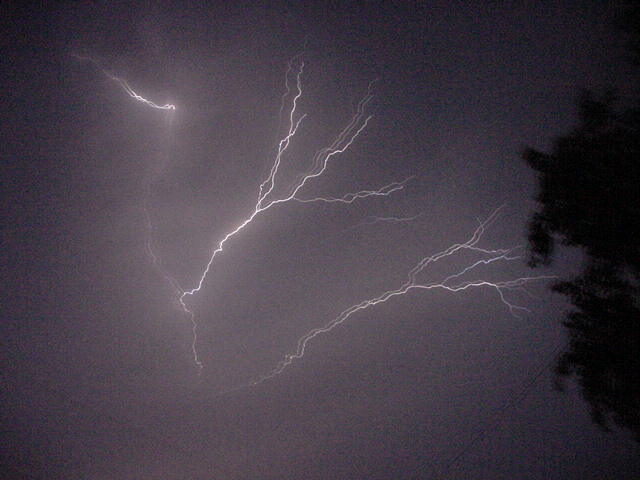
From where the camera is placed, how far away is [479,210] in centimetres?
379

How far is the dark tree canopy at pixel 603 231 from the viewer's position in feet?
7.37

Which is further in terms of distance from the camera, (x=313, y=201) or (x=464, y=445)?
(x=464, y=445)

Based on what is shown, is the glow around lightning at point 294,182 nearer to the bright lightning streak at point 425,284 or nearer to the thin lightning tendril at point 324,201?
the thin lightning tendril at point 324,201

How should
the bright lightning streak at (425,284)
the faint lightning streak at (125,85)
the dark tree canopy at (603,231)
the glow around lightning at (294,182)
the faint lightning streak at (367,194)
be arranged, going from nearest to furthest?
the dark tree canopy at (603,231), the faint lightning streak at (125,85), the glow around lightning at (294,182), the faint lightning streak at (367,194), the bright lightning streak at (425,284)

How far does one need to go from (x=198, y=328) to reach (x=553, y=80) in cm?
478

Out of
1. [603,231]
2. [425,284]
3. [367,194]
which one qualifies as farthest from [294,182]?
[603,231]

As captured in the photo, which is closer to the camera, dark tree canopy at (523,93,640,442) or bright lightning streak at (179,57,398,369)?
dark tree canopy at (523,93,640,442)

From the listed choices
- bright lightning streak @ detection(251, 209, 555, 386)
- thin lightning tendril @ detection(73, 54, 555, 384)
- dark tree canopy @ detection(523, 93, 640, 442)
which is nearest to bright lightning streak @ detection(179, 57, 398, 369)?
thin lightning tendril @ detection(73, 54, 555, 384)

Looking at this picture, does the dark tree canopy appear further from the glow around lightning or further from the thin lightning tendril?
the glow around lightning

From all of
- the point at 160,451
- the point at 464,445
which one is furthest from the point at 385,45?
the point at 160,451

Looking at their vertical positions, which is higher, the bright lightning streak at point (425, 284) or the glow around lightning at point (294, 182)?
the glow around lightning at point (294, 182)

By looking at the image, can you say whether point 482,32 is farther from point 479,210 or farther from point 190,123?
point 190,123

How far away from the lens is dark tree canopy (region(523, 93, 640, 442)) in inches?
88.4

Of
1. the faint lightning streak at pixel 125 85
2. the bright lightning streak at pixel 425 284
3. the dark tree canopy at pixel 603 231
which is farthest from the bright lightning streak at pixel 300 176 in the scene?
the dark tree canopy at pixel 603 231
